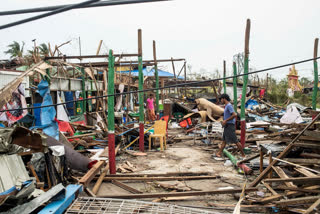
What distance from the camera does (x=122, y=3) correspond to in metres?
2.37

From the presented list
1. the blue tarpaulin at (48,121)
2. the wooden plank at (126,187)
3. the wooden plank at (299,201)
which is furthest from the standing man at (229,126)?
the blue tarpaulin at (48,121)

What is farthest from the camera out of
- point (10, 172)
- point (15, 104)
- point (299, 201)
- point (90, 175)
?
point (15, 104)

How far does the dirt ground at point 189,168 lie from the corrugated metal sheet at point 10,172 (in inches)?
61.8

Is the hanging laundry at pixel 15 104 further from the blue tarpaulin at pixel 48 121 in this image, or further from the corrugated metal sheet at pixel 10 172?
the corrugated metal sheet at pixel 10 172

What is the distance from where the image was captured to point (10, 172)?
4230mm

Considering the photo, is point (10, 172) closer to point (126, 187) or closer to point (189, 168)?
point (126, 187)

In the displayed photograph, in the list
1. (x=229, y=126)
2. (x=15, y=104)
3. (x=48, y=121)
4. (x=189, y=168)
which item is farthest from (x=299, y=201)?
(x=15, y=104)

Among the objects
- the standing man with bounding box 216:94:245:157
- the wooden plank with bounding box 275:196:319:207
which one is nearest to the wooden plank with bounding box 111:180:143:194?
the wooden plank with bounding box 275:196:319:207

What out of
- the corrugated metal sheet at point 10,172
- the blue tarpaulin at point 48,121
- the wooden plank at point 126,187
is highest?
the blue tarpaulin at point 48,121

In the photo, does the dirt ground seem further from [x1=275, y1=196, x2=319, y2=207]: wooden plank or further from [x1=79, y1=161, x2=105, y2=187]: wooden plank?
[x1=275, y1=196, x2=319, y2=207]: wooden plank

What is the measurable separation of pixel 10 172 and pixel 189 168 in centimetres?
466

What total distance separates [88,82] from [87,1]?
12745 mm

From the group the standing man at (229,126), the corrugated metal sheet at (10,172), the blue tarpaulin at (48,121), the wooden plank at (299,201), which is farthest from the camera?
the standing man at (229,126)

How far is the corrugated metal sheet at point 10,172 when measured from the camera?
397cm
